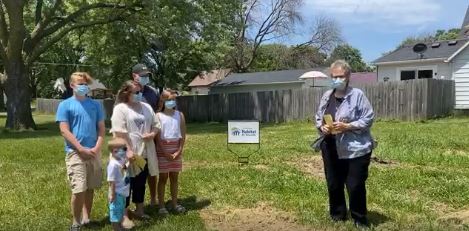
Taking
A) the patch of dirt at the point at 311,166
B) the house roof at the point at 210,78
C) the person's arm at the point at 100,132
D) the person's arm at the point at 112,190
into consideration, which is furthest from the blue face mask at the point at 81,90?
the house roof at the point at 210,78

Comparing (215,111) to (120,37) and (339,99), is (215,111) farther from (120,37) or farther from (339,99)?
(339,99)

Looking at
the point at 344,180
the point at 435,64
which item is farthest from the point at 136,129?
the point at 435,64

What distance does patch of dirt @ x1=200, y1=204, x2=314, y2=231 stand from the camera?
21.2 ft

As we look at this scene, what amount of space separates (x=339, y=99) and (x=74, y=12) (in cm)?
2197

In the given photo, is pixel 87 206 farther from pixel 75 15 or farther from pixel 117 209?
pixel 75 15

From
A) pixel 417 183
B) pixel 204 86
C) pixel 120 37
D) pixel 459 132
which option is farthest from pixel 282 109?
pixel 204 86

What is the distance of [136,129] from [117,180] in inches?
29.3

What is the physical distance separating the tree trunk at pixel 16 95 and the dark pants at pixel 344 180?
20852 millimetres

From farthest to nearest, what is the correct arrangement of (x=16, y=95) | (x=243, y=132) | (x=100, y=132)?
(x=16, y=95) → (x=243, y=132) → (x=100, y=132)

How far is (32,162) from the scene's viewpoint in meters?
12.4

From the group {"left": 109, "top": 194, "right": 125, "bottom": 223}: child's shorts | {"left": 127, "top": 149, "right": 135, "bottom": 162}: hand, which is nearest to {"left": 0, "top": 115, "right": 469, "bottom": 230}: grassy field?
{"left": 109, "top": 194, "right": 125, "bottom": 223}: child's shorts

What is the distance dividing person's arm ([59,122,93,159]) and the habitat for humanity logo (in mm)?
4849

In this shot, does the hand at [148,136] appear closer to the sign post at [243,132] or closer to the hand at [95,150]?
the hand at [95,150]

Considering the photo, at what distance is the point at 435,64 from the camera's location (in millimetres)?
26844
